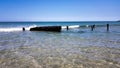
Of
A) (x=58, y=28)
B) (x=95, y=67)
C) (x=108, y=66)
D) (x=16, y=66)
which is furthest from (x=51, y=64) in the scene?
(x=58, y=28)

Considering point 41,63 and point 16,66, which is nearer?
point 16,66

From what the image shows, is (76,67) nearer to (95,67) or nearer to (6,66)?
(95,67)

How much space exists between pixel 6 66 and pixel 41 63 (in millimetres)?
1667

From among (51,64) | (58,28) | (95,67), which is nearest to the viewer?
(95,67)

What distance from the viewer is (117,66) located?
6938 millimetres

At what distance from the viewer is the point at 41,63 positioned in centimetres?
761

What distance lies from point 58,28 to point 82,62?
1001 inches

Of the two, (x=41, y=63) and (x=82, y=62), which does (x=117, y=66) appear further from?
(x=41, y=63)

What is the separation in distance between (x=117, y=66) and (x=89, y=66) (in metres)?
1.28

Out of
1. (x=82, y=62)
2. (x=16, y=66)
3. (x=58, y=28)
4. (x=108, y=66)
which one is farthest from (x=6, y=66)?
(x=58, y=28)

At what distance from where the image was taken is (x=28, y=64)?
7.48 meters

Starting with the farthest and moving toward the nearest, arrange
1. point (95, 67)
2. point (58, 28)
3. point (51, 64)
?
point (58, 28)
point (51, 64)
point (95, 67)

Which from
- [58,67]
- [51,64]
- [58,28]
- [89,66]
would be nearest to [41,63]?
[51,64]

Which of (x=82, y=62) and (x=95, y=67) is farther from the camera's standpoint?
(x=82, y=62)
